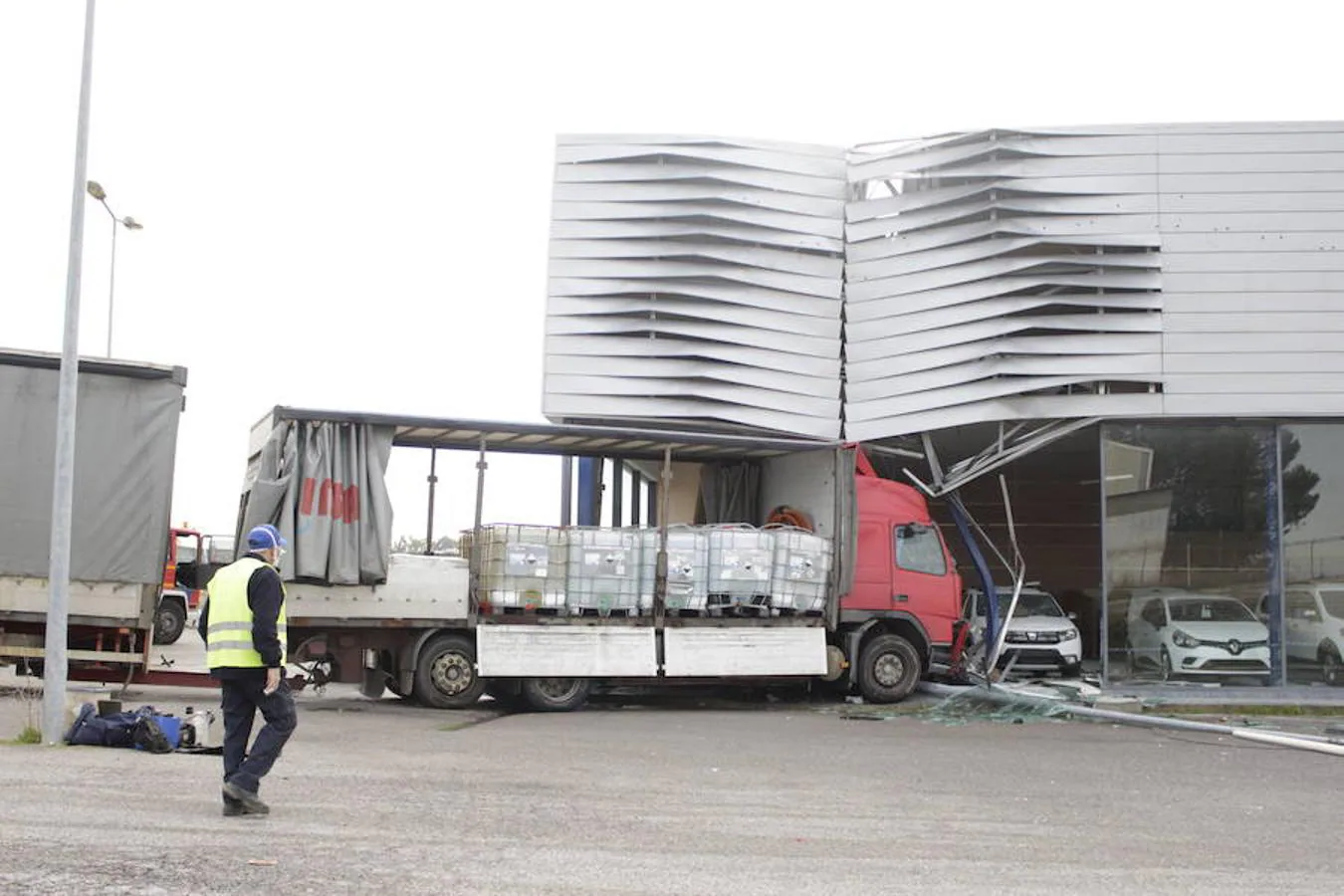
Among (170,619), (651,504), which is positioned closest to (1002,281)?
(651,504)

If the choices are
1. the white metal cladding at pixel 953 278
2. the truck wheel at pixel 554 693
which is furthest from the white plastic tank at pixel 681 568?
the white metal cladding at pixel 953 278

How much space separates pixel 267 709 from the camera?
7941 mm

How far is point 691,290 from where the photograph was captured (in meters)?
20.2

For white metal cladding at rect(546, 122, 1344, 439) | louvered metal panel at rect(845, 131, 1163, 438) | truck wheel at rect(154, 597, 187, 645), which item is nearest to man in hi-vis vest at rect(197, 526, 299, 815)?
white metal cladding at rect(546, 122, 1344, 439)

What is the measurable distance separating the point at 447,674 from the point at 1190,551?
33.0 ft

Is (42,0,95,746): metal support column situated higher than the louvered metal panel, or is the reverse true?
the louvered metal panel

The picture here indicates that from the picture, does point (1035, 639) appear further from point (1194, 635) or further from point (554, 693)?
point (554, 693)

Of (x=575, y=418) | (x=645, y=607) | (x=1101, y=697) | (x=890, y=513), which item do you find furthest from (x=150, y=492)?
(x=1101, y=697)

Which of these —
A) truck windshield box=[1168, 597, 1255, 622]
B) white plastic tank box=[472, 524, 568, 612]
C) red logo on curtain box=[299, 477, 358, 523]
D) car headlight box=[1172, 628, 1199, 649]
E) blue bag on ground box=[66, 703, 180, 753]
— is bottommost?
blue bag on ground box=[66, 703, 180, 753]

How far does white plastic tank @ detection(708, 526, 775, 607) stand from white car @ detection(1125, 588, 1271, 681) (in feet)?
18.4

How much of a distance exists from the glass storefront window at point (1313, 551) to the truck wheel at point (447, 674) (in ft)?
35.3

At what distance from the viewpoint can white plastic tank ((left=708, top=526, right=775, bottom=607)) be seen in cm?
1647

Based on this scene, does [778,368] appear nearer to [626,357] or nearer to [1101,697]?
[626,357]

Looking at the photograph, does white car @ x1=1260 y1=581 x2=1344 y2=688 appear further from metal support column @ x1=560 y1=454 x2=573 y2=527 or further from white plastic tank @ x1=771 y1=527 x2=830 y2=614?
metal support column @ x1=560 y1=454 x2=573 y2=527
